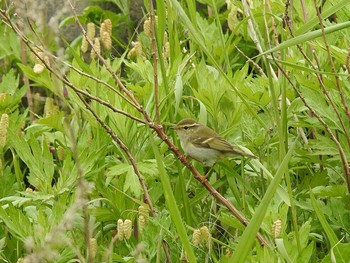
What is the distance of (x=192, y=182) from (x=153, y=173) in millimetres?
301

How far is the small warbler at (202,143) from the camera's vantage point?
126 inches

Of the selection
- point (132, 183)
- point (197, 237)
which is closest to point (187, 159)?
point (132, 183)

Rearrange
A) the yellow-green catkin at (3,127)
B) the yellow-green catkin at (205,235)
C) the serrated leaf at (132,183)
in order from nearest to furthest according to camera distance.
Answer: the yellow-green catkin at (205,235) → the serrated leaf at (132,183) → the yellow-green catkin at (3,127)

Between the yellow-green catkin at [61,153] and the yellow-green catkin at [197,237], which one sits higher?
the yellow-green catkin at [61,153]

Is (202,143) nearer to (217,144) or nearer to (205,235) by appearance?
(217,144)

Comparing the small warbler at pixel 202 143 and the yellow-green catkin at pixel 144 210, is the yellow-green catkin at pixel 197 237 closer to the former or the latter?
the yellow-green catkin at pixel 144 210

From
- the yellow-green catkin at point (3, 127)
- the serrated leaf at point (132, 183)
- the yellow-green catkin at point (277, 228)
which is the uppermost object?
the yellow-green catkin at point (3, 127)

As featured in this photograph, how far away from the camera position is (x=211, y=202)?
339 centimetres

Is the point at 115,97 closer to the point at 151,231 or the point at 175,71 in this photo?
the point at 175,71

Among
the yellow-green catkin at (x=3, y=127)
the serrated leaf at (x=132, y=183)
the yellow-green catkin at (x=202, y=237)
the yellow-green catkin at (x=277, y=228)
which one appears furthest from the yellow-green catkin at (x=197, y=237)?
the yellow-green catkin at (x=3, y=127)

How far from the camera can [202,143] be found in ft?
10.5

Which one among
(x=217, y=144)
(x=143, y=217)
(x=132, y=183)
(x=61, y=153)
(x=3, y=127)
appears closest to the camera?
(x=143, y=217)

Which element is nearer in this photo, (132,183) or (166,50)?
(132,183)

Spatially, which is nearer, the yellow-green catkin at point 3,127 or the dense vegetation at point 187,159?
the dense vegetation at point 187,159
